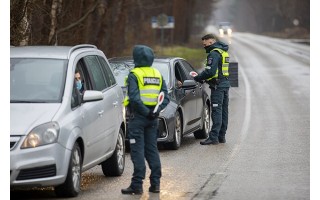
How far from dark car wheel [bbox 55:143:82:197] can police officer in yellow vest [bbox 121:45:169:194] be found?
556mm

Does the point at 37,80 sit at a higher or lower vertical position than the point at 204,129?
higher

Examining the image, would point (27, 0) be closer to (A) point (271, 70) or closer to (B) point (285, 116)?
(B) point (285, 116)

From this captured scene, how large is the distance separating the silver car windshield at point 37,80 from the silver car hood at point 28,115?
19 centimetres

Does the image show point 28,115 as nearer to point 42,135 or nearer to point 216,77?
point 42,135

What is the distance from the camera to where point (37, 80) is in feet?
36.1

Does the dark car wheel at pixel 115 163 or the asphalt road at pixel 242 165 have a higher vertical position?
the dark car wheel at pixel 115 163

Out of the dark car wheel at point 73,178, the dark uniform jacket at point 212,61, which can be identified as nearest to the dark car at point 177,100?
the dark uniform jacket at point 212,61

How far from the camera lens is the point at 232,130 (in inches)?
757

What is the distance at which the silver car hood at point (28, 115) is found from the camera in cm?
976

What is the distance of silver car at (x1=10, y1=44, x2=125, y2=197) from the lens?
9688mm

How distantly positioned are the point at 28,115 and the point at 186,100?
6679 millimetres

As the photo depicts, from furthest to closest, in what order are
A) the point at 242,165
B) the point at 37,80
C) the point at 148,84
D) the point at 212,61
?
the point at 212,61
the point at 242,165
the point at 37,80
the point at 148,84

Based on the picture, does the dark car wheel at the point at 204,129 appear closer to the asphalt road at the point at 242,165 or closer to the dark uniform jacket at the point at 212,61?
the asphalt road at the point at 242,165

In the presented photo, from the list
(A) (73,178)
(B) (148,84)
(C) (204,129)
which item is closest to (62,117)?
(A) (73,178)
